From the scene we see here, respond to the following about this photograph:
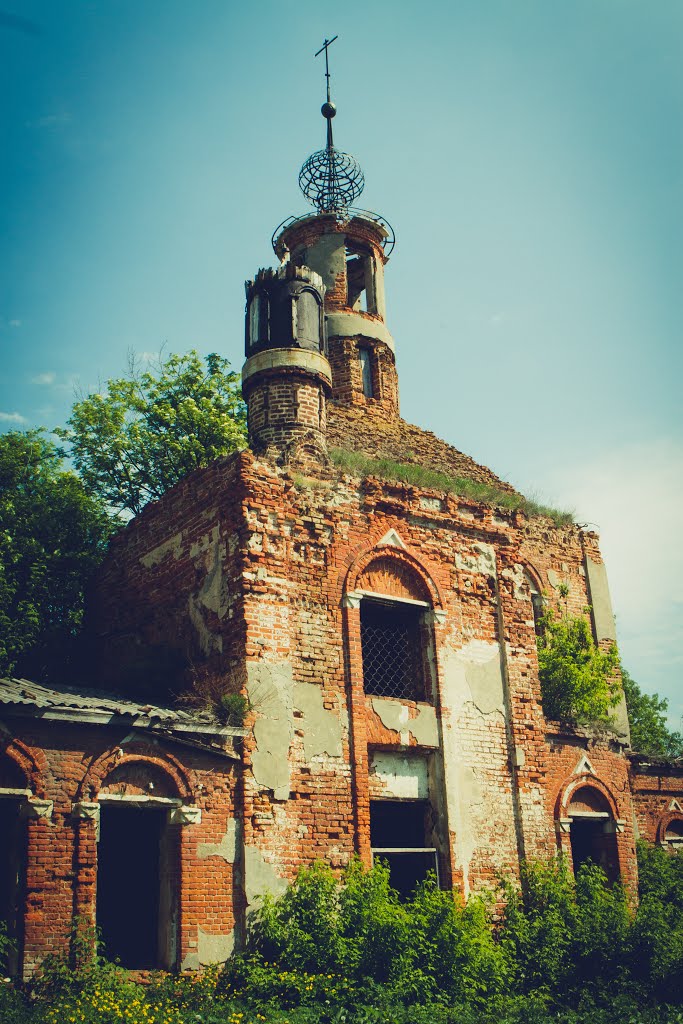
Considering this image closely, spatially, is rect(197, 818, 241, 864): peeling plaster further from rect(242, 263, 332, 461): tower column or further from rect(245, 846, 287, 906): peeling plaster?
rect(242, 263, 332, 461): tower column

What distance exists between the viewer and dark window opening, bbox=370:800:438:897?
12.9 meters

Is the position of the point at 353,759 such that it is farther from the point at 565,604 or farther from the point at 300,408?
the point at 565,604

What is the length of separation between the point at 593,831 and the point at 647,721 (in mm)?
11691

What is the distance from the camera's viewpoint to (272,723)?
11633 mm

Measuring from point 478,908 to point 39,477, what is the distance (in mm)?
11779

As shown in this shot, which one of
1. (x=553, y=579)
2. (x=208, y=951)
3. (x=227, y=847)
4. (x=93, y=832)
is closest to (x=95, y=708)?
(x=93, y=832)

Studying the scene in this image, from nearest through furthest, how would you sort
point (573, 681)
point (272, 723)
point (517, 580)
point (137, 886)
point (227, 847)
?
point (227, 847) → point (137, 886) → point (272, 723) → point (517, 580) → point (573, 681)

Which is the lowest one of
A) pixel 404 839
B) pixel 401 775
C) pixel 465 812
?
pixel 404 839

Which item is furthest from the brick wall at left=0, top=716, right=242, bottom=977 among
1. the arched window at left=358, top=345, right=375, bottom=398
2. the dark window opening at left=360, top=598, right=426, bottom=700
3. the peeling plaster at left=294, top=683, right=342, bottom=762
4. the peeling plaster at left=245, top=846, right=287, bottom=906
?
the arched window at left=358, top=345, right=375, bottom=398

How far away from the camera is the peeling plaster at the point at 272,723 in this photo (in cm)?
1141

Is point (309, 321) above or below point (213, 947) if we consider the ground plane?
above

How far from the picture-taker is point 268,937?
10.6m

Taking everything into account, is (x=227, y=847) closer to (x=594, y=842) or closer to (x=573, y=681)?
(x=594, y=842)

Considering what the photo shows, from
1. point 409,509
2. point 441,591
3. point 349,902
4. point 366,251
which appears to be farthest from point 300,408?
point 366,251
